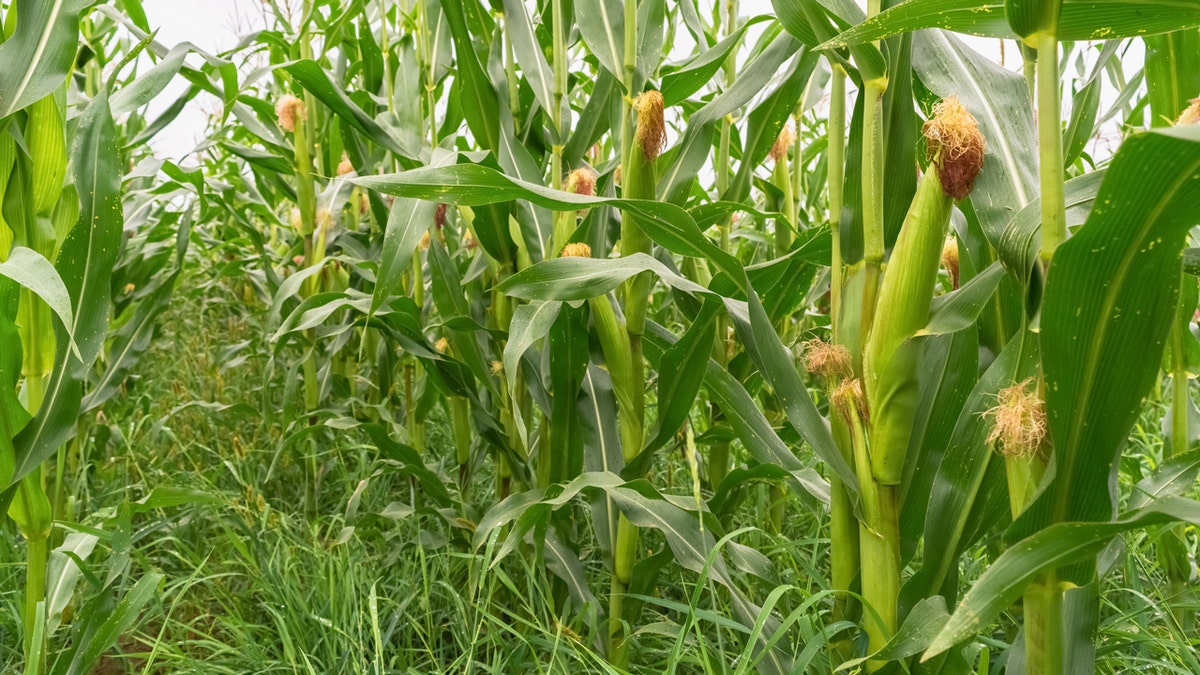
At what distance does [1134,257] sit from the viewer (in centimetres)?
64

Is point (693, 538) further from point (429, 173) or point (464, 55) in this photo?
point (464, 55)

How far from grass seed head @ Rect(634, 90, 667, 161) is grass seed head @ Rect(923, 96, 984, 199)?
1.35ft

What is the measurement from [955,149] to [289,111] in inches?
73.5

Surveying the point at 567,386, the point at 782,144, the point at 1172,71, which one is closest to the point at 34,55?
the point at 567,386

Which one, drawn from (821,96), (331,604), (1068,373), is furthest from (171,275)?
(1068,373)

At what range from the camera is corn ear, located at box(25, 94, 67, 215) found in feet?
4.11

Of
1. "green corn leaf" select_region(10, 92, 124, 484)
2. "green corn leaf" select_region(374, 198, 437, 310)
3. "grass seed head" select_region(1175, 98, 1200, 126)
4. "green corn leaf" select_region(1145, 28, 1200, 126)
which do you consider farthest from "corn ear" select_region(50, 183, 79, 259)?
"green corn leaf" select_region(1145, 28, 1200, 126)

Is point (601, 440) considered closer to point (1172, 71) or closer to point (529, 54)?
point (529, 54)

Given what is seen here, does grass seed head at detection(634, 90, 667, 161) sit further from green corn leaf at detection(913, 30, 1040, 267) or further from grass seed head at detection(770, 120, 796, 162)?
grass seed head at detection(770, 120, 796, 162)

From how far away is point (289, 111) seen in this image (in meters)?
2.23

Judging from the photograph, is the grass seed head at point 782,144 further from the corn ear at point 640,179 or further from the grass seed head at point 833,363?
the grass seed head at point 833,363

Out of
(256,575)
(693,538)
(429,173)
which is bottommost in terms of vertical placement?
(256,575)

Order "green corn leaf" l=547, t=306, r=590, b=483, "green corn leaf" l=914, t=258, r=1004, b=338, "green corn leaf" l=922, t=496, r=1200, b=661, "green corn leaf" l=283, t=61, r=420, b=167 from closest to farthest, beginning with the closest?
"green corn leaf" l=922, t=496, r=1200, b=661
"green corn leaf" l=914, t=258, r=1004, b=338
"green corn leaf" l=547, t=306, r=590, b=483
"green corn leaf" l=283, t=61, r=420, b=167

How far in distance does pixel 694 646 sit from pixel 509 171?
86 centimetres
